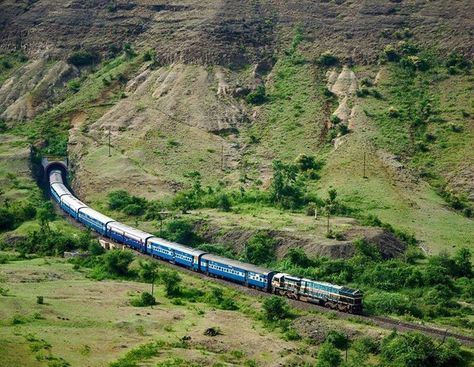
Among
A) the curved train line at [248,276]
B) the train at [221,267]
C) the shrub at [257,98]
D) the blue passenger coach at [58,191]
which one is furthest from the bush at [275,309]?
the shrub at [257,98]

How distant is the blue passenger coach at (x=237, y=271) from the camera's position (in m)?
69.0

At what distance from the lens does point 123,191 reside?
103 m

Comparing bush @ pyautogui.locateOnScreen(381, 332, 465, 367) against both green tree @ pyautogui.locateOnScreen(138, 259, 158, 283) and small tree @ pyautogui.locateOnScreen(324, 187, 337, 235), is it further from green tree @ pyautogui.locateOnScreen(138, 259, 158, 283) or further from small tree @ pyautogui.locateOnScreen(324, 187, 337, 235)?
small tree @ pyautogui.locateOnScreen(324, 187, 337, 235)

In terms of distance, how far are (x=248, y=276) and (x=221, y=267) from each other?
3530 mm

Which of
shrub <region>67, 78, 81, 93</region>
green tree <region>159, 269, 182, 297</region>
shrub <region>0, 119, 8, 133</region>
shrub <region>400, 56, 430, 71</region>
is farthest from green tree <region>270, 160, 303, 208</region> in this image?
shrub <region>67, 78, 81, 93</region>

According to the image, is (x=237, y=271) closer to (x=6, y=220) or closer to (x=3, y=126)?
(x=6, y=220)

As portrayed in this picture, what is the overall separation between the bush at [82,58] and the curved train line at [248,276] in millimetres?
58432

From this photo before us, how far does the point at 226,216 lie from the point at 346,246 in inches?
692

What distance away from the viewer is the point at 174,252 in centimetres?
7769

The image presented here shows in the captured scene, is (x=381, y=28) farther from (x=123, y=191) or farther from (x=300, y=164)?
(x=123, y=191)

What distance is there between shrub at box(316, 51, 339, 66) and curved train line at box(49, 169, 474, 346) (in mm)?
57506

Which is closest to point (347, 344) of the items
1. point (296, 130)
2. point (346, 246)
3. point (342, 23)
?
point (346, 246)

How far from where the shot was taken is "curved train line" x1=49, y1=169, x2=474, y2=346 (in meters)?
61.9

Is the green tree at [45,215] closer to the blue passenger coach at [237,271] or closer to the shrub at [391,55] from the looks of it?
the blue passenger coach at [237,271]
